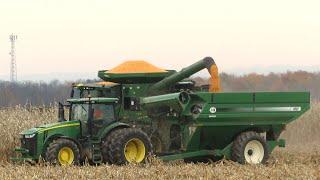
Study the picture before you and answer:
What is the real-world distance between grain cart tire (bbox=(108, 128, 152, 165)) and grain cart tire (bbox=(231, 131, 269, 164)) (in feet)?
6.21

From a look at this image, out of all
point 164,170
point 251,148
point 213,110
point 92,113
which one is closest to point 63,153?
point 92,113

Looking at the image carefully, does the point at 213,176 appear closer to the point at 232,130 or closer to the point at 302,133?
the point at 232,130

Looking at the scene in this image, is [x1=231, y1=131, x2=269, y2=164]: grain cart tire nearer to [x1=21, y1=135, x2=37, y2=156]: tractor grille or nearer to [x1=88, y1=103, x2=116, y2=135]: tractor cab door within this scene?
[x1=88, y1=103, x2=116, y2=135]: tractor cab door

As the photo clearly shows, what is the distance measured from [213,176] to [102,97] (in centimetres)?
465

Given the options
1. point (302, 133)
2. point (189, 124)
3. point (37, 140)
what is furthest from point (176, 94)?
point (302, 133)

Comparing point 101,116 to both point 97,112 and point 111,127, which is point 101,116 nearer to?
point 97,112

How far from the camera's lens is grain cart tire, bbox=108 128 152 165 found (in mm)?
12922

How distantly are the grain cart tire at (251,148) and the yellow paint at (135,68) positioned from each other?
230 cm

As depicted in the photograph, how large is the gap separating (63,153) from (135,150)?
143cm

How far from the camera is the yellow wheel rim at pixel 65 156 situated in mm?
12836

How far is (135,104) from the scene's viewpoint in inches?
563

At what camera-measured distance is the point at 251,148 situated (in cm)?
1420

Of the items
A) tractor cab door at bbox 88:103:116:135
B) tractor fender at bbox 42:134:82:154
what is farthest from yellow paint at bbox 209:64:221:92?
tractor fender at bbox 42:134:82:154

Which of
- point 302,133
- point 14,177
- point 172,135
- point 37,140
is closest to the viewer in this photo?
point 14,177
